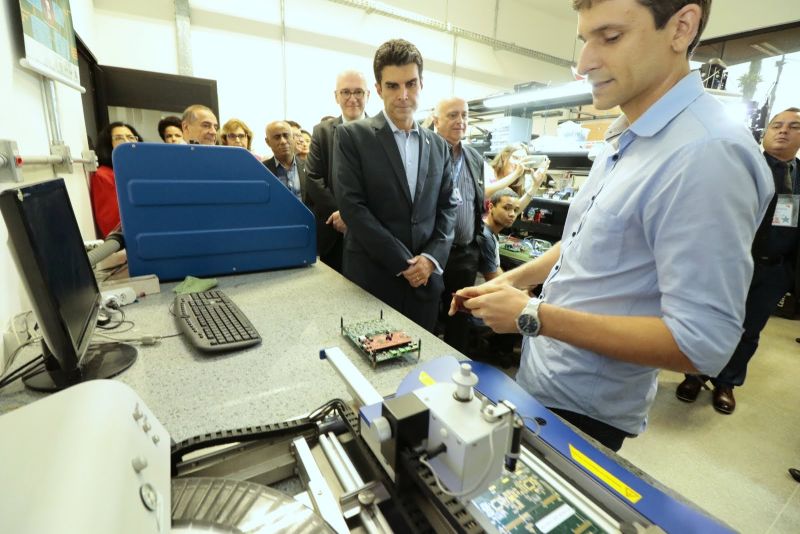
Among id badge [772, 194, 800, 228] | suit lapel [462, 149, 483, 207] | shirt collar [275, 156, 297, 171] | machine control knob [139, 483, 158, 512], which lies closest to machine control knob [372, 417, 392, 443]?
machine control knob [139, 483, 158, 512]

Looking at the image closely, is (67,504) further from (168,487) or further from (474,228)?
(474,228)

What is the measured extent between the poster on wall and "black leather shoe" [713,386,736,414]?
11.9 ft

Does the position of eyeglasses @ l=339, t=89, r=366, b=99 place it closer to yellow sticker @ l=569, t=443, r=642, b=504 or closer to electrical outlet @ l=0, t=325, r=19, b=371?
electrical outlet @ l=0, t=325, r=19, b=371

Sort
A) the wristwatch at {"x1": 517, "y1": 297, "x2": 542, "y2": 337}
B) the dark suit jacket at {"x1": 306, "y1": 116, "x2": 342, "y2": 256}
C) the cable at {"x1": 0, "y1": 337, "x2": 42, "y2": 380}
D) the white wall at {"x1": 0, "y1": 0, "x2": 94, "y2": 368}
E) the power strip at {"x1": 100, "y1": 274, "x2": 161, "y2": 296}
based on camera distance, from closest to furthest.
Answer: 1. the wristwatch at {"x1": 517, "y1": 297, "x2": 542, "y2": 337}
2. the cable at {"x1": 0, "y1": 337, "x2": 42, "y2": 380}
3. the white wall at {"x1": 0, "y1": 0, "x2": 94, "y2": 368}
4. the power strip at {"x1": 100, "y1": 274, "x2": 161, "y2": 296}
5. the dark suit jacket at {"x1": 306, "y1": 116, "x2": 342, "y2": 256}

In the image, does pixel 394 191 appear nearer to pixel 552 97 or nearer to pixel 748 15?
pixel 552 97

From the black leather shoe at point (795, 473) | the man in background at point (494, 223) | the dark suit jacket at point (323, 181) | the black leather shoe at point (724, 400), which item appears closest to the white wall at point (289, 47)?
the dark suit jacket at point (323, 181)

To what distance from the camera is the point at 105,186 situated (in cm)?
247

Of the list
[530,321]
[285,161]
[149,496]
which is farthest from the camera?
[285,161]

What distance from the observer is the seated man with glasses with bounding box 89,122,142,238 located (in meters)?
2.47

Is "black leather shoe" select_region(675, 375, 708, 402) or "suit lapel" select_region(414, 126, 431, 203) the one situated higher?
"suit lapel" select_region(414, 126, 431, 203)

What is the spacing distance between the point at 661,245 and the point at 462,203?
161cm

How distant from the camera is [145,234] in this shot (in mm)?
1360

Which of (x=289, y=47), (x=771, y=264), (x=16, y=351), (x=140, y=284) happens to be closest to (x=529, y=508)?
(x=16, y=351)

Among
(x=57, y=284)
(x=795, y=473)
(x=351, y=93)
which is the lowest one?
(x=795, y=473)
